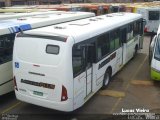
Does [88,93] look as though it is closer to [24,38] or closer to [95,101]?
[95,101]

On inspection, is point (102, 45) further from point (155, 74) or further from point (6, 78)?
point (6, 78)

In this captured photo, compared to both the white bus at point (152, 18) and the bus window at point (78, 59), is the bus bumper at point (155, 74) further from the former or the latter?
the white bus at point (152, 18)

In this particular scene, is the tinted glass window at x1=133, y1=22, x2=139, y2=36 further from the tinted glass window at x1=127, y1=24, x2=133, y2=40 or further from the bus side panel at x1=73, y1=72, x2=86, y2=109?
the bus side panel at x1=73, y1=72, x2=86, y2=109

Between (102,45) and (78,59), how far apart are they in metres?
2.44

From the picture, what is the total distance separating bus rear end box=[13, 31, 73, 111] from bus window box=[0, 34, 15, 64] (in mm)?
1047

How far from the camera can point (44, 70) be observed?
905 cm

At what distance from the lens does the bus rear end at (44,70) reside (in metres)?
8.83

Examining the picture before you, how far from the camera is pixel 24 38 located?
9.52 metres

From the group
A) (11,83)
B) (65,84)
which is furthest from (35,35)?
(11,83)

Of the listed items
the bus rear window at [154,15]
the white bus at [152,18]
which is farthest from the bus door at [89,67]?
the bus rear window at [154,15]

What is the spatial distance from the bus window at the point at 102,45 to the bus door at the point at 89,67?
2.44 feet

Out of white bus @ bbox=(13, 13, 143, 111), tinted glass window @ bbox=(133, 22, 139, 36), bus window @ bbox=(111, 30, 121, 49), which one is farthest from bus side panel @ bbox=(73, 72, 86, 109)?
tinted glass window @ bbox=(133, 22, 139, 36)

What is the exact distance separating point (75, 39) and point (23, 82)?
2.18 m

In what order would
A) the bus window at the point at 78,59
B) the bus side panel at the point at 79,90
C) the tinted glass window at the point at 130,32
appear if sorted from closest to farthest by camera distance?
the bus window at the point at 78,59 → the bus side panel at the point at 79,90 → the tinted glass window at the point at 130,32
